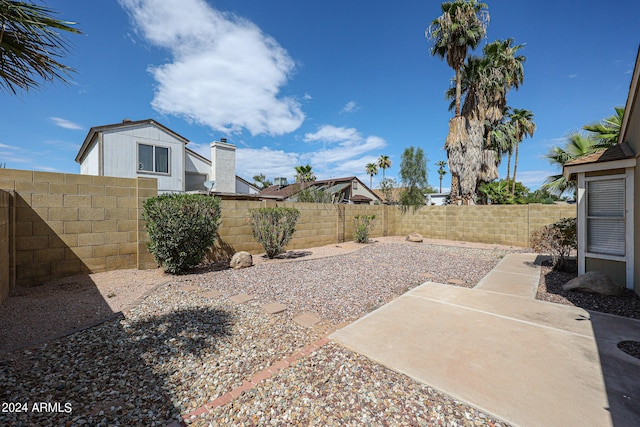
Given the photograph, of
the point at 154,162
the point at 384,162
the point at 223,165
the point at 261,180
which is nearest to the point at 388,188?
the point at 223,165

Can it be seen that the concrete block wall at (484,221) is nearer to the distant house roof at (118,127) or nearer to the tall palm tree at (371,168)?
the distant house roof at (118,127)

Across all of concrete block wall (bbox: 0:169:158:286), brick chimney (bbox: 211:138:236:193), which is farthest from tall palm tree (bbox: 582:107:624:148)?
brick chimney (bbox: 211:138:236:193)

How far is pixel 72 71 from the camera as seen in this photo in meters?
2.81

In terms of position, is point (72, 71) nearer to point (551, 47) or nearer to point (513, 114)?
point (551, 47)

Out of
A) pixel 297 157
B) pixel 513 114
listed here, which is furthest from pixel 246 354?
pixel 297 157

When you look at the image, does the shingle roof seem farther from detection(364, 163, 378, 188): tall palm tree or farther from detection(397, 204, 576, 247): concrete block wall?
detection(364, 163, 378, 188): tall palm tree

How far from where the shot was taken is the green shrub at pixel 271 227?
8.02m

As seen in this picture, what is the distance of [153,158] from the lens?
542 inches

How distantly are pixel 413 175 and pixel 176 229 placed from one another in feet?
49.1

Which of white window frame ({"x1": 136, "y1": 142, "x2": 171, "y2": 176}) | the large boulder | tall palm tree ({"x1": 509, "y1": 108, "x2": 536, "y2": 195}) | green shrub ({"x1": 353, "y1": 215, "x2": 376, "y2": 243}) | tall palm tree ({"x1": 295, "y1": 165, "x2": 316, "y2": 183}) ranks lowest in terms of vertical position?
the large boulder

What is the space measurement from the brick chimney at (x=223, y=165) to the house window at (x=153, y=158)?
9.02ft

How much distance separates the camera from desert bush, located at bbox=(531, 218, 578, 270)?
6527mm

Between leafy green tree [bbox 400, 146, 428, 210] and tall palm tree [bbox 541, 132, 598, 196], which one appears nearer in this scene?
tall palm tree [bbox 541, 132, 598, 196]

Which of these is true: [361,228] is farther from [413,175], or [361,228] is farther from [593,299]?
[593,299]
